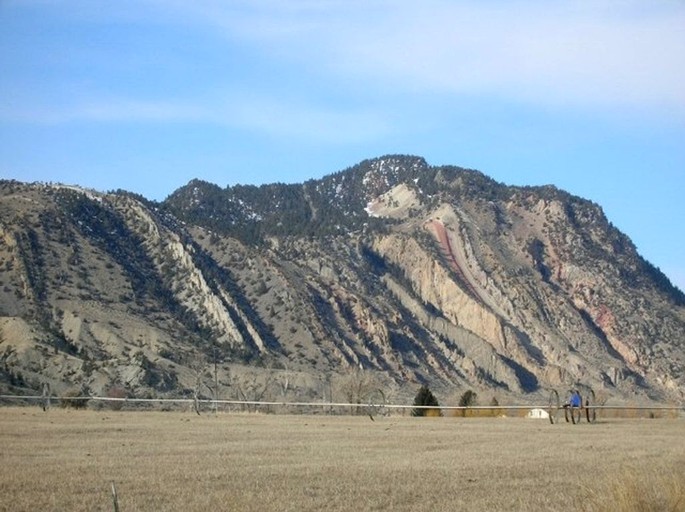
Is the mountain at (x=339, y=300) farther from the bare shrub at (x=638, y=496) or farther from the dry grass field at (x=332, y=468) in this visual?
the bare shrub at (x=638, y=496)

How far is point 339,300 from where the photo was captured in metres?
115

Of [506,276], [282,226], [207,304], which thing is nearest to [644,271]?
[506,276]

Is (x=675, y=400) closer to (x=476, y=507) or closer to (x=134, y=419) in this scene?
(x=134, y=419)

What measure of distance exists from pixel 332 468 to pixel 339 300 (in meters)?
93.6

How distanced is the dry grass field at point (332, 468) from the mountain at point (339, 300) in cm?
3521

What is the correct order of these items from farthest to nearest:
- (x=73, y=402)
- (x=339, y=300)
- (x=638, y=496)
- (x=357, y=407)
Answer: (x=339, y=300) → (x=357, y=407) → (x=73, y=402) → (x=638, y=496)

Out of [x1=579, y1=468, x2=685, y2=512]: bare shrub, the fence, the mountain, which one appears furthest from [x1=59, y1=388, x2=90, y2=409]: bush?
[x1=579, y1=468, x2=685, y2=512]: bare shrub

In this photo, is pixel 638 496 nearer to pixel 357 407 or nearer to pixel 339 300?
pixel 357 407

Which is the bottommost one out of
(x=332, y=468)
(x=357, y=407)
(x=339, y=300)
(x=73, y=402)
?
(x=332, y=468)

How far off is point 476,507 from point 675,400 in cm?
10778

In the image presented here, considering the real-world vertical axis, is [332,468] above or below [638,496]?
→ below

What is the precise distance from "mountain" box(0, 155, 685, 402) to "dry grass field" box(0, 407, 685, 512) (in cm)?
3521

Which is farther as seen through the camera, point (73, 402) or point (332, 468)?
point (73, 402)

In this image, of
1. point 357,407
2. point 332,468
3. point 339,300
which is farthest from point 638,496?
point 339,300
